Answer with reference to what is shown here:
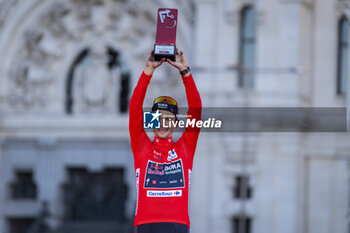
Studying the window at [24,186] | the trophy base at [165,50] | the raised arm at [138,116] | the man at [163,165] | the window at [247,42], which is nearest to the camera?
the trophy base at [165,50]

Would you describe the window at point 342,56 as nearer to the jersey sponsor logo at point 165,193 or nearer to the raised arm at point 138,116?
the raised arm at point 138,116

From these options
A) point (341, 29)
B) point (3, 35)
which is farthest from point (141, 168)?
point (3, 35)

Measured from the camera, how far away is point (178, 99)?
29859 millimetres

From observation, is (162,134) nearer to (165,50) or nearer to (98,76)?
(165,50)

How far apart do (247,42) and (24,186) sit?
1061 cm

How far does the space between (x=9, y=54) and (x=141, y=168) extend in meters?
27.0

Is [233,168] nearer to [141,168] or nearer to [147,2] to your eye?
[147,2]

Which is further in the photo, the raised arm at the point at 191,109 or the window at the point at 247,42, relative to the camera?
the window at the point at 247,42

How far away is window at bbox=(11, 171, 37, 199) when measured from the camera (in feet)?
104

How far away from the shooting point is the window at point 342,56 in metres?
29.0

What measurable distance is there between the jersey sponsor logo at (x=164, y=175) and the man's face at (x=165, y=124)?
0.21 m

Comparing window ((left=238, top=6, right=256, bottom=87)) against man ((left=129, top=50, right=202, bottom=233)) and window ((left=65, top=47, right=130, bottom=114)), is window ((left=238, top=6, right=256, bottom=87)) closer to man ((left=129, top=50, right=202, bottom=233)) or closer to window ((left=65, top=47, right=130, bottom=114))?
window ((left=65, top=47, right=130, bottom=114))

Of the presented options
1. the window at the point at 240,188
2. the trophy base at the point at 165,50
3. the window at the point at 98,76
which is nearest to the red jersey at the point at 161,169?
the trophy base at the point at 165,50

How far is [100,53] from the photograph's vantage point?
31.2 m
